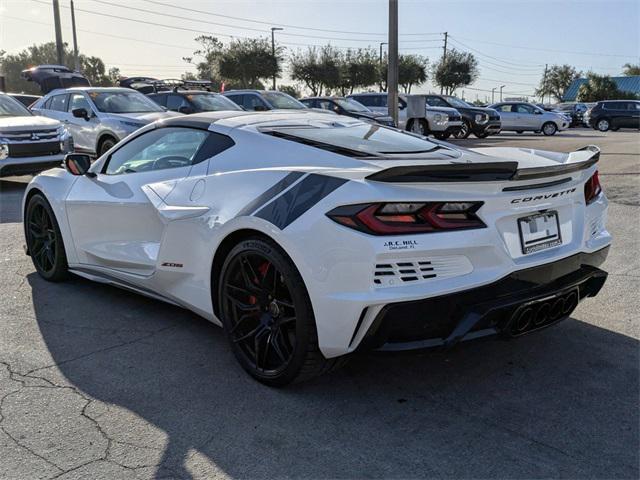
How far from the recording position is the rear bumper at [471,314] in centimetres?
273

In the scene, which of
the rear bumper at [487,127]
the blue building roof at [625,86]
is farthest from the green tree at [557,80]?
the rear bumper at [487,127]

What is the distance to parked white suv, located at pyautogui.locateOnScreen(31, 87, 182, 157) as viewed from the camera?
36.7 ft

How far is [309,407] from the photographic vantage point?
10.0 feet

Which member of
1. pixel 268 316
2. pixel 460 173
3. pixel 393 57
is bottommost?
pixel 268 316

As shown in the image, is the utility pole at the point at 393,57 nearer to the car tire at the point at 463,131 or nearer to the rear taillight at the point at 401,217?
the car tire at the point at 463,131

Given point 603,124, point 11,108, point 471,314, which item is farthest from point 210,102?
point 603,124

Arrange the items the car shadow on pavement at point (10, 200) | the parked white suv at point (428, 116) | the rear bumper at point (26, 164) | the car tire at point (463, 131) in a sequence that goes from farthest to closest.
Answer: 1. the car tire at point (463, 131)
2. the parked white suv at point (428, 116)
3. the rear bumper at point (26, 164)
4. the car shadow on pavement at point (10, 200)

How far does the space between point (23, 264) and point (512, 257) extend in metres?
4.57

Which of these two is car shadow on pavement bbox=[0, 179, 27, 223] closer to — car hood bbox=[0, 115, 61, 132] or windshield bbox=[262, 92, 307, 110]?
car hood bbox=[0, 115, 61, 132]

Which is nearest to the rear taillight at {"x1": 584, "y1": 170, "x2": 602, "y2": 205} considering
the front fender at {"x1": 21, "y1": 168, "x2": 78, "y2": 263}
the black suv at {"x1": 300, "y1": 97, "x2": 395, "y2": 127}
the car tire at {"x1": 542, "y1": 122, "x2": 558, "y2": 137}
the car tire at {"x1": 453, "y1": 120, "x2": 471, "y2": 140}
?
the front fender at {"x1": 21, "y1": 168, "x2": 78, "y2": 263}

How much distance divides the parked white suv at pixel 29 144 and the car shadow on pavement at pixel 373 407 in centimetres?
687

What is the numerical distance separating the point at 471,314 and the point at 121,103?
1049cm

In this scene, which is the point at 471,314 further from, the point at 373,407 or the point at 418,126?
the point at 418,126

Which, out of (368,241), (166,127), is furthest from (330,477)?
(166,127)
